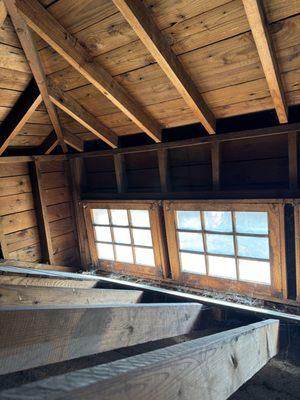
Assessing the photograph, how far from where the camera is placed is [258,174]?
281 cm

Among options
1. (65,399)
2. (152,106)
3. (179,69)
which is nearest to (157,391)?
(65,399)

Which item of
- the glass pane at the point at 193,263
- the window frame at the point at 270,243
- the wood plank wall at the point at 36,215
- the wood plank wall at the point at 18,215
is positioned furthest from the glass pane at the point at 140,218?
the wood plank wall at the point at 18,215

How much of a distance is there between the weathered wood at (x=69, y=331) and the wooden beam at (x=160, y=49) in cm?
152

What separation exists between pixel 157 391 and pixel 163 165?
280 centimetres

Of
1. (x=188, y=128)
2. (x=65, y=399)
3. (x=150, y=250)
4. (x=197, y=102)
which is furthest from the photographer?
(x=150, y=250)

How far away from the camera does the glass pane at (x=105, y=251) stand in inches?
152

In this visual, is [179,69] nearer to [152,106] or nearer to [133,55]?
[133,55]

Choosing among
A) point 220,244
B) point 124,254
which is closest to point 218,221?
point 220,244

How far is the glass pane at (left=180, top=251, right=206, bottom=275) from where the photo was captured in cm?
318

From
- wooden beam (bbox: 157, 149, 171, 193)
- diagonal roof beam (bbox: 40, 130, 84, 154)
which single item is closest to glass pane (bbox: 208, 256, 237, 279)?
wooden beam (bbox: 157, 149, 171, 193)

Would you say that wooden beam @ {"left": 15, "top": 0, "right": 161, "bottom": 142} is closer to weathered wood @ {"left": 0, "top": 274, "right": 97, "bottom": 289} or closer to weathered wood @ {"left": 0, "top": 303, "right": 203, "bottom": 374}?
weathered wood @ {"left": 0, "top": 274, "right": 97, "bottom": 289}

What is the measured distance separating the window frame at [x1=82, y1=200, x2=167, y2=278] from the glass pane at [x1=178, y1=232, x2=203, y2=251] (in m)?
0.25

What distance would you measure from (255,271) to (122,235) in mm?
1609

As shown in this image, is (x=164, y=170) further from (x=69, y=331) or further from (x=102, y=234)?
(x=69, y=331)
